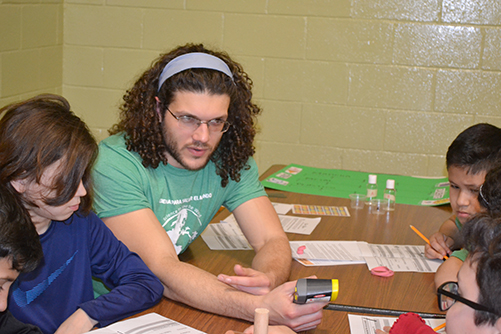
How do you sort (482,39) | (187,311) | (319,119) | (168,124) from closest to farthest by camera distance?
(187,311) → (168,124) → (482,39) → (319,119)

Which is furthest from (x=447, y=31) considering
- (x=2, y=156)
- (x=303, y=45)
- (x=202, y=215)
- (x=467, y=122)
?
(x=2, y=156)

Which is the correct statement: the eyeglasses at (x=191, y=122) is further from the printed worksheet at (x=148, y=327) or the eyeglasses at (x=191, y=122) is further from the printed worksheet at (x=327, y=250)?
the printed worksheet at (x=148, y=327)

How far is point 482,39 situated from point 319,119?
104 centimetres

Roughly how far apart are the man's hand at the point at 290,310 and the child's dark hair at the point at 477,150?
0.88 m

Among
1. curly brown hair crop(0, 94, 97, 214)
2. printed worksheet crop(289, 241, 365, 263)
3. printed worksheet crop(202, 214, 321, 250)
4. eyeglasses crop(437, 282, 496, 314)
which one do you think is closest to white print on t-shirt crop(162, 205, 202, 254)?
printed worksheet crop(202, 214, 321, 250)

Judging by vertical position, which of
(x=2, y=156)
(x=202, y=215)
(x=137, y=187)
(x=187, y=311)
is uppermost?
(x=2, y=156)

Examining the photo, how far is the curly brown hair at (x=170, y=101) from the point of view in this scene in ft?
5.63

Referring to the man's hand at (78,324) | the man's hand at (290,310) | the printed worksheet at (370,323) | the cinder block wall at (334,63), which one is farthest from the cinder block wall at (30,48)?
the printed worksheet at (370,323)

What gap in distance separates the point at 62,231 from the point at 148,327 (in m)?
0.36

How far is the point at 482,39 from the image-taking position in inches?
126

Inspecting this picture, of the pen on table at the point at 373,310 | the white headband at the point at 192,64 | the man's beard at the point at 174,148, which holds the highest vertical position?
the white headband at the point at 192,64

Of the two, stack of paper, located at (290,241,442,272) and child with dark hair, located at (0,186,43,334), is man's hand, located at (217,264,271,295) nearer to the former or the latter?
stack of paper, located at (290,241,442,272)

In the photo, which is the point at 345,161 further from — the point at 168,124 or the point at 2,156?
the point at 2,156

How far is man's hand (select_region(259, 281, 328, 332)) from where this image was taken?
129cm
